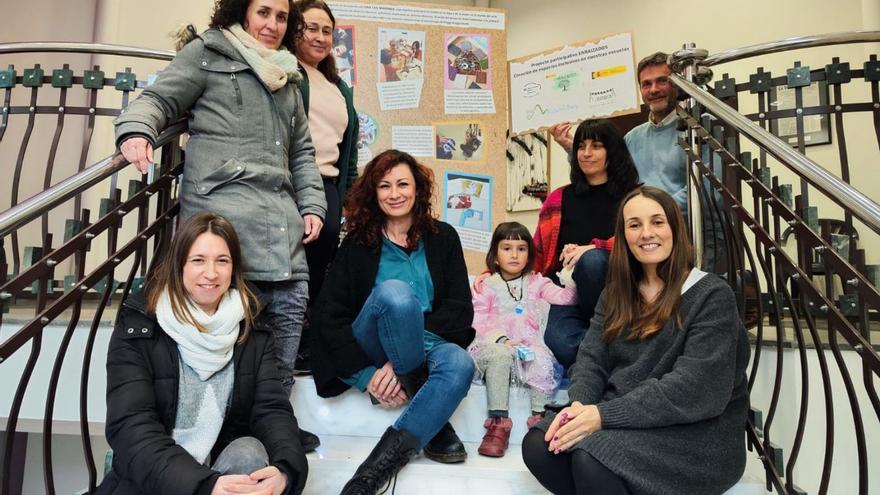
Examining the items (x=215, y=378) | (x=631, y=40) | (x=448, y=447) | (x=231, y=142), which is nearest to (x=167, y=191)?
(x=231, y=142)

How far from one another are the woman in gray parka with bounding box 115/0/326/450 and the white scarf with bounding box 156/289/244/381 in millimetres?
231

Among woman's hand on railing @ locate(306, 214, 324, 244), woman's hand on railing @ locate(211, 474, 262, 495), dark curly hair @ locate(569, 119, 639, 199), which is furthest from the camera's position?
dark curly hair @ locate(569, 119, 639, 199)

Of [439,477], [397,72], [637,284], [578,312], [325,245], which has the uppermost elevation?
[397,72]

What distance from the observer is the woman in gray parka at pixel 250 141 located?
1716 mm

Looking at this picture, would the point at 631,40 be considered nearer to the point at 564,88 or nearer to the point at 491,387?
the point at 564,88

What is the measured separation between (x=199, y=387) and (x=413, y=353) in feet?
2.00

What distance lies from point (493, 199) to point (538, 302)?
1.24 meters

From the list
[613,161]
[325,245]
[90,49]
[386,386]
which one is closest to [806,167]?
[613,161]

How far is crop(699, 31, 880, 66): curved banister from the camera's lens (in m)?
2.17

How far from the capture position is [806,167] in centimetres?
149

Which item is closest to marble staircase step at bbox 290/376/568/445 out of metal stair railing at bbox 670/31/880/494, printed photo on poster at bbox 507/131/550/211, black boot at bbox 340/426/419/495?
black boot at bbox 340/426/419/495

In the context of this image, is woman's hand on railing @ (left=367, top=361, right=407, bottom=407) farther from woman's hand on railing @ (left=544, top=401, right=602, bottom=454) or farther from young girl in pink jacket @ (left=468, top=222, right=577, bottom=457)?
woman's hand on railing @ (left=544, top=401, right=602, bottom=454)

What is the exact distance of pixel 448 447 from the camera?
1.71m

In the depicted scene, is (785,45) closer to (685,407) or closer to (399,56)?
(685,407)
